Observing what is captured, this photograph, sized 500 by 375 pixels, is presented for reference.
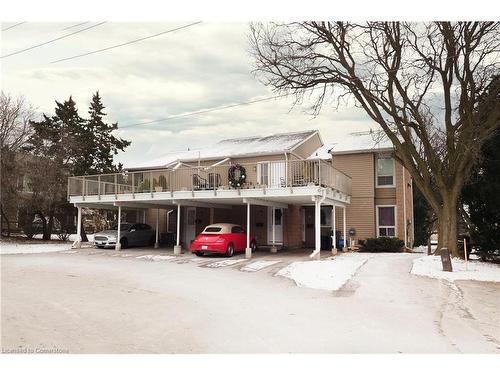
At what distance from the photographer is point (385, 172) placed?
21531mm

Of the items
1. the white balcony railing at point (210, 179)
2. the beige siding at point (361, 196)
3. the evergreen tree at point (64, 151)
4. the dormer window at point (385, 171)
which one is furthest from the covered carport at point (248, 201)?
the evergreen tree at point (64, 151)

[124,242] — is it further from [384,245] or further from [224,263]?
[384,245]

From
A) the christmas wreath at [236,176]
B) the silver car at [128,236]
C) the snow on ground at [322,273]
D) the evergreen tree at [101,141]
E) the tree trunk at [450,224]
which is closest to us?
the snow on ground at [322,273]

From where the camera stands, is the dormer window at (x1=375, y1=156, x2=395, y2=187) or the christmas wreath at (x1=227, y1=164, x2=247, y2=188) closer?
the christmas wreath at (x1=227, y1=164, x2=247, y2=188)

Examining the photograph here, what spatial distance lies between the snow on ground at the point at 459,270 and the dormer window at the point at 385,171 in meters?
7.64

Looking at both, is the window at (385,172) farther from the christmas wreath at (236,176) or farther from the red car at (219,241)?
the red car at (219,241)

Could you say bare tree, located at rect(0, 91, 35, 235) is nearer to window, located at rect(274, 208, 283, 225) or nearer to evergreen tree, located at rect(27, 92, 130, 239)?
evergreen tree, located at rect(27, 92, 130, 239)

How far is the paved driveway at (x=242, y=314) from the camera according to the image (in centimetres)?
545

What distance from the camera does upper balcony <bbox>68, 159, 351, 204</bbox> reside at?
16.6m

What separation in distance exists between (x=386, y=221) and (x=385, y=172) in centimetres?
254

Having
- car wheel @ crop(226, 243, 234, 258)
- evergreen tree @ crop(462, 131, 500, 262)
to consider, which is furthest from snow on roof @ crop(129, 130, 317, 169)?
evergreen tree @ crop(462, 131, 500, 262)

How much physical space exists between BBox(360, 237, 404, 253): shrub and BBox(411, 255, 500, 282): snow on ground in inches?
205

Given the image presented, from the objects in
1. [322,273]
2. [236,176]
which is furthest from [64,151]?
[322,273]

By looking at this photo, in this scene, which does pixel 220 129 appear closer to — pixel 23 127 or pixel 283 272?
pixel 283 272
